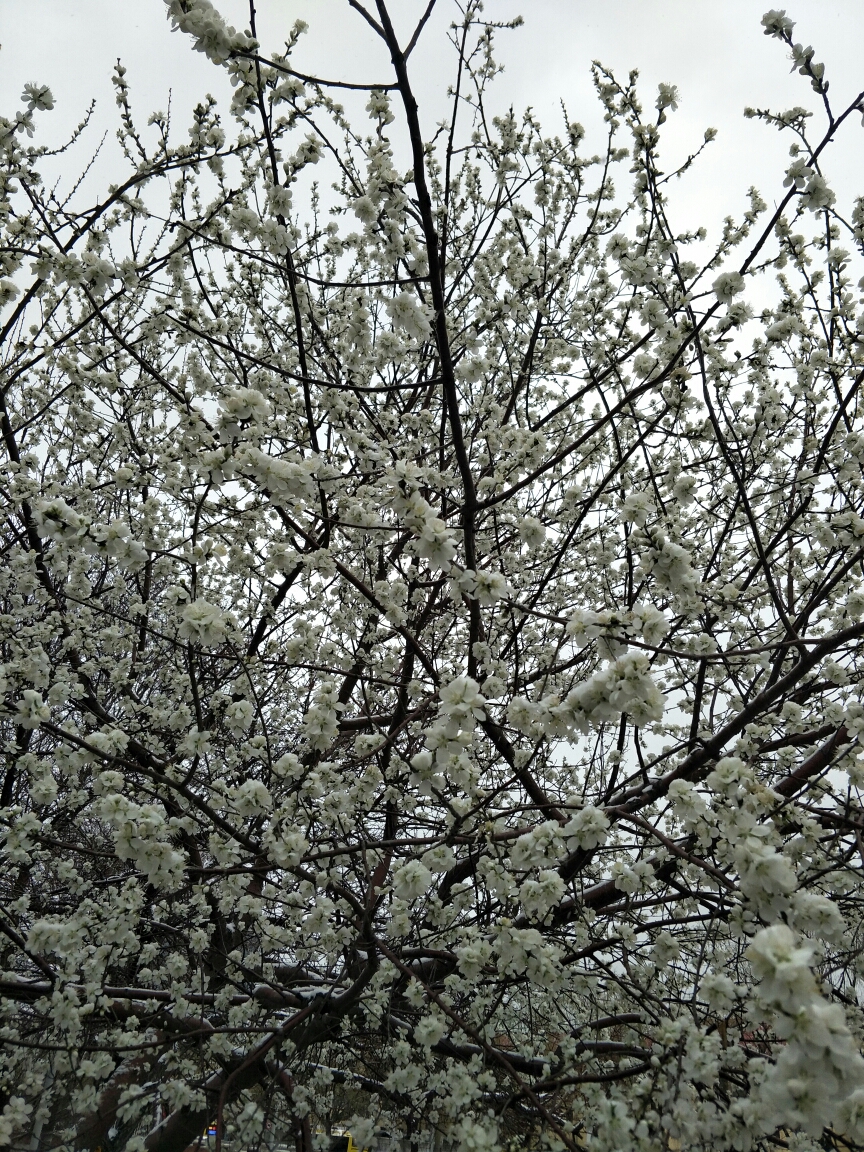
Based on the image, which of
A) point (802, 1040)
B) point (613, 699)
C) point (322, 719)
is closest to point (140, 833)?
point (322, 719)

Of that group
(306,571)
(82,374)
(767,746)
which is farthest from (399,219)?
(767,746)

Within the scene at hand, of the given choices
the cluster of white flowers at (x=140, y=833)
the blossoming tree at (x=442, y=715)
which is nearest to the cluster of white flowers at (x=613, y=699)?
the blossoming tree at (x=442, y=715)

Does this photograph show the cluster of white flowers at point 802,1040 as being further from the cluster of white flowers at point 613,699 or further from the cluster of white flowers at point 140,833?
the cluster of white flowers at point 140,833

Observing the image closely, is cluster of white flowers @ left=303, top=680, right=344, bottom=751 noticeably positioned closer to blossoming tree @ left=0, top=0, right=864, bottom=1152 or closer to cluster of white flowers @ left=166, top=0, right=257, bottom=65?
blossoming tree @ left=0, top=0, right=864, bottom=1152

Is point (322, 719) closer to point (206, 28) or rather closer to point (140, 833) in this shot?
point (140, 833)

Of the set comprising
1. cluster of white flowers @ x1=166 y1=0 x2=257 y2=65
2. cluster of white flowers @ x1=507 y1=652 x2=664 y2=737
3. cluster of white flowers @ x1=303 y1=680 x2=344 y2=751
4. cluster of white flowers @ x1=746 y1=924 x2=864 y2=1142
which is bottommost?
cluster of white flowers @ x1=746 y1=924 x2=864 y2=1142

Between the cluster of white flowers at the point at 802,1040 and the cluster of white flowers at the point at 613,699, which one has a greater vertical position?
the cluster of white flowers at the point at 613,699

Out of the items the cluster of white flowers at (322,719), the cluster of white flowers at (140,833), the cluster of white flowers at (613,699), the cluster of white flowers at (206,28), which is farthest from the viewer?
the cluster of white flowers at (322,719)

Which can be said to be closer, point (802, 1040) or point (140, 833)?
point (802, 1040)

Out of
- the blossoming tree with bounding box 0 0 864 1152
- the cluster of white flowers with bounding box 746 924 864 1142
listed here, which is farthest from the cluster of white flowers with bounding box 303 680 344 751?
the cluster of white flowers with bounding box 746 924 864 1142

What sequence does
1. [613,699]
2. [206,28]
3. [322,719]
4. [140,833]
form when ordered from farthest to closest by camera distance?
[322,719], [140,833], [206,28], [613,699]

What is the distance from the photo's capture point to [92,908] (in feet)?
11.1

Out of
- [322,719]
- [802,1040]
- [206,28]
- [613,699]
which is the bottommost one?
[802,1040]

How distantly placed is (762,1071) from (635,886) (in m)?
0.83
